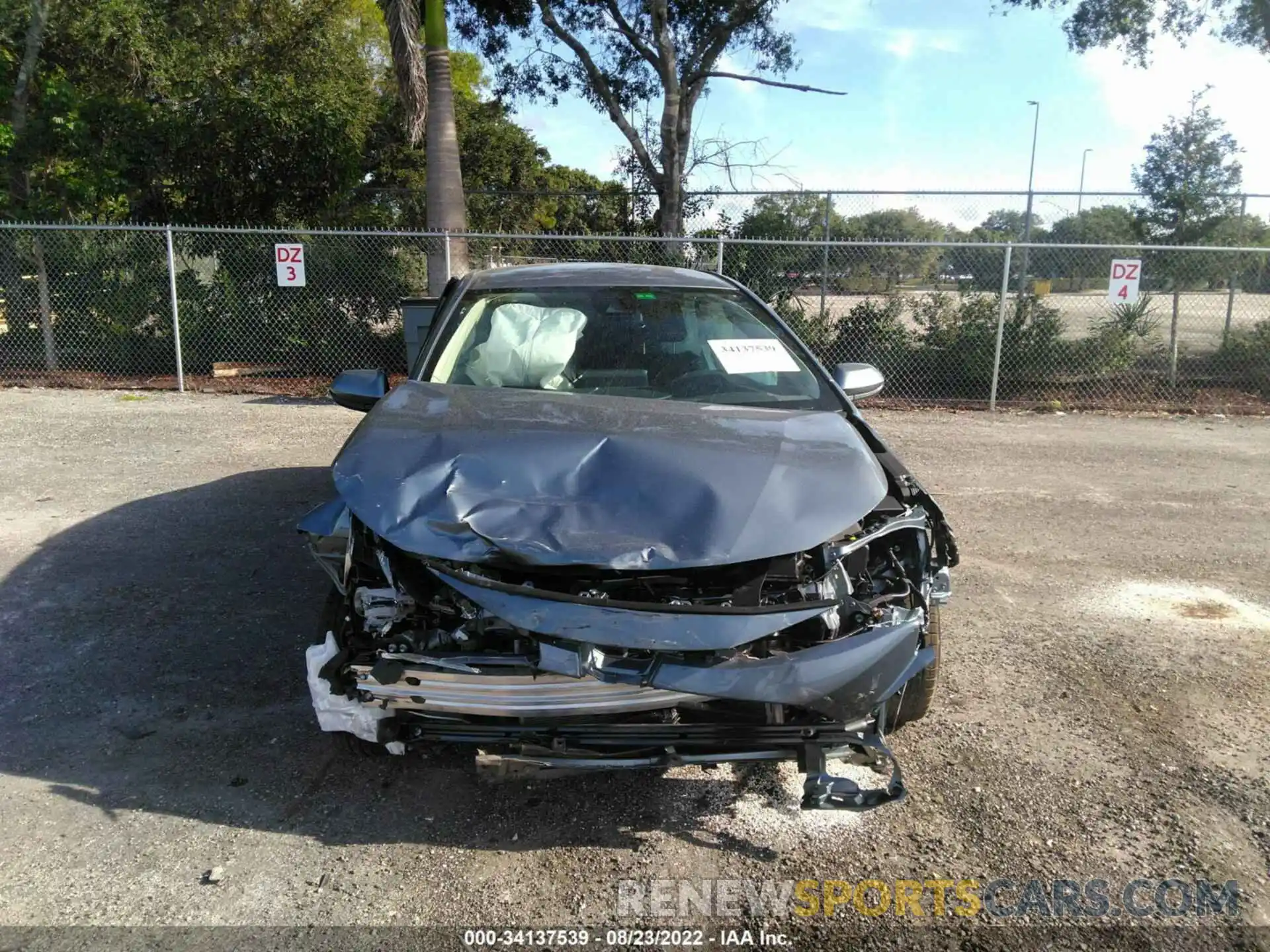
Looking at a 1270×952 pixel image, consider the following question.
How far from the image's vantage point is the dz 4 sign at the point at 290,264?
→ 1057cm

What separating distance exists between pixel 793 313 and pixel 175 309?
24.6 feet

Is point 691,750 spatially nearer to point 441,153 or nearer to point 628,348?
point 628,348

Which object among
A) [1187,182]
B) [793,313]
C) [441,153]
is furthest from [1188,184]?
[441,153]

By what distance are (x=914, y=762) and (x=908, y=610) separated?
0.93 m

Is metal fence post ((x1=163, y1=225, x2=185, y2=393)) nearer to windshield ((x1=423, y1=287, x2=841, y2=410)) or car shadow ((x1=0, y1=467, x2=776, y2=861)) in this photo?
car shadow ((x1=0, y1=467, x2=776, y2=861))

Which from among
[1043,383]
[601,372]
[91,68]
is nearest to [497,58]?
[91,68]

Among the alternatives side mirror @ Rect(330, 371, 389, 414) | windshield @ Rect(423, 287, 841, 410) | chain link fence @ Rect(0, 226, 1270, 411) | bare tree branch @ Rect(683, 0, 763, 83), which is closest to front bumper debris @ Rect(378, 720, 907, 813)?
windshield @ Rect(423, 287, 841, 410)

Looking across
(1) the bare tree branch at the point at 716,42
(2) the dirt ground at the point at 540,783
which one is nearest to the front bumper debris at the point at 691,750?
(2) the dirt ground at the point at 540,783

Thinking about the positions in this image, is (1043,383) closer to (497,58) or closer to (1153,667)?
(1153,667)

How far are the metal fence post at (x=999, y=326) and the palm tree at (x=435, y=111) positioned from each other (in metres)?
6.43

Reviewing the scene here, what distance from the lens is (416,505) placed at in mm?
2762

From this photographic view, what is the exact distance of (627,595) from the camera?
8.54 feet

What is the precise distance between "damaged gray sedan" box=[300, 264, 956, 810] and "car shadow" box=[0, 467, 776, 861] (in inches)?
15.9

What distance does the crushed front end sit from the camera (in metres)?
2.44
